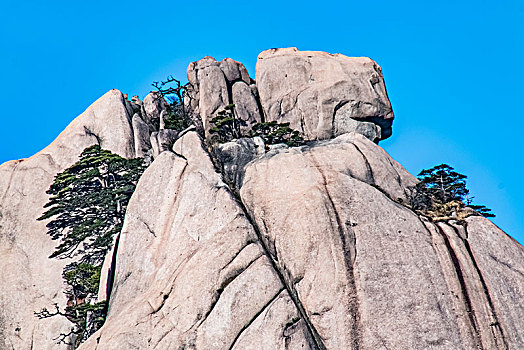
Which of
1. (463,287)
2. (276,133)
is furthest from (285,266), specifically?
(276,133)

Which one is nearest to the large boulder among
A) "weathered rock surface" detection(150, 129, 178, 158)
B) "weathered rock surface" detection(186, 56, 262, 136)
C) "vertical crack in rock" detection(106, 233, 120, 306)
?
"vertical crack in rock" detection(106, 233, 120, 306)

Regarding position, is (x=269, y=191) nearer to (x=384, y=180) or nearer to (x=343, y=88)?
(x=384, y=180)

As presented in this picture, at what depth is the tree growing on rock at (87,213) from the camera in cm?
4675

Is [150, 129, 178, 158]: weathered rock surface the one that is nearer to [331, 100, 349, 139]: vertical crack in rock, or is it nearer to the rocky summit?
the rocky summit

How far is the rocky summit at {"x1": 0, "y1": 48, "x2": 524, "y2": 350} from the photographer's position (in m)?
33.0

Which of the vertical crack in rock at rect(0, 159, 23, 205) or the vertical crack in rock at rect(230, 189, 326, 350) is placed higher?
the vertical crack in rock at rect(0, 159, 23, 205)

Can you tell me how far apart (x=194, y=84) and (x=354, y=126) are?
18.4 m

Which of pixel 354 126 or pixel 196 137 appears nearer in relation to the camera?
pixel 196 137

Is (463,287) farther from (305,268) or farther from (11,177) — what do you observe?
(11,177)

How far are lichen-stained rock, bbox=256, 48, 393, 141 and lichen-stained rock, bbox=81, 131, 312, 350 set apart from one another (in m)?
17.1

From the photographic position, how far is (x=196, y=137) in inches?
1785

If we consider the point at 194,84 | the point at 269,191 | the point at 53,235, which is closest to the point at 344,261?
the point at 269,191

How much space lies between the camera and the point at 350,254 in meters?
35.2

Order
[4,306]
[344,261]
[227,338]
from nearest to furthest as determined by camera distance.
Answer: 1. [227,338]
2. [344,261]
3. [4,306]
